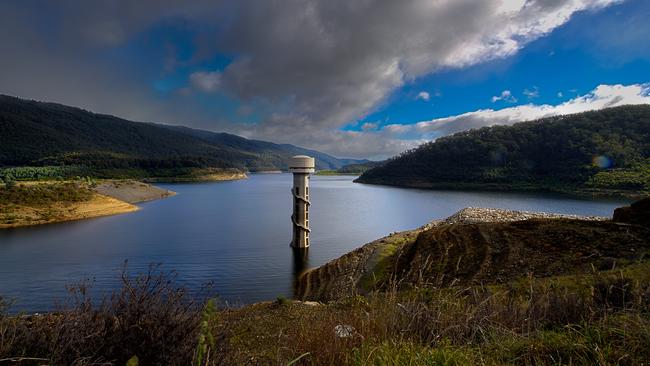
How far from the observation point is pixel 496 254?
17.1 m

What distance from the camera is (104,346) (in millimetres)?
3494

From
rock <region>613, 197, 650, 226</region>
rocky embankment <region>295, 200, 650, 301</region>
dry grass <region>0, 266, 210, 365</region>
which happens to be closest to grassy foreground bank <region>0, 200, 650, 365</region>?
dry grass <region>0, 266, 210, 365</region>

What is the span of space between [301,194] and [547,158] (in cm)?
12220

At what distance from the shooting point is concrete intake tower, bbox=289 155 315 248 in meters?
32.3

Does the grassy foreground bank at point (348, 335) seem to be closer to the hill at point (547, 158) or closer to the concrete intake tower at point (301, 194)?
the concrete intake tower at point (301, 194)

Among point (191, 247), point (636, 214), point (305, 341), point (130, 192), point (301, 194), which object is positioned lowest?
point (191, 247)

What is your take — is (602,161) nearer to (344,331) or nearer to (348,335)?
(344,331)

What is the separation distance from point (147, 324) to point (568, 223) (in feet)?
68.6

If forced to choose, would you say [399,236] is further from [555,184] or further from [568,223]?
[555,184]

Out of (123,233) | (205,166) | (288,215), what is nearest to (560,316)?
(123,233)

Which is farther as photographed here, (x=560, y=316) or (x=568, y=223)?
(x=568, y=223)

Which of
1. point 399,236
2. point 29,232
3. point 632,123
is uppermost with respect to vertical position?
point 632,123

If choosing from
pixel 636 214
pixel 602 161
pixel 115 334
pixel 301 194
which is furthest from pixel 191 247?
pixel 602 161

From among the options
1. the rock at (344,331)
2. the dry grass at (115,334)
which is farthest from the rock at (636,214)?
the dry grass at (115,334)
